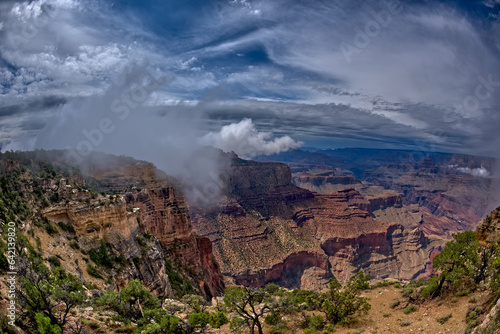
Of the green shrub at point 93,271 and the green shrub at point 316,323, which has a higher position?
the green shrub at point 93,271

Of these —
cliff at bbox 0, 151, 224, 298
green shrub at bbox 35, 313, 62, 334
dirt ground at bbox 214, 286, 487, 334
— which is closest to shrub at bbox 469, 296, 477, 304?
dirt ground at bbox 214, 286, 487, 334

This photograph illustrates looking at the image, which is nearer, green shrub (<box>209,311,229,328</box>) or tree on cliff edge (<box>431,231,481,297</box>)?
tree on cliff edge (<box>431,231,481,297</box>)

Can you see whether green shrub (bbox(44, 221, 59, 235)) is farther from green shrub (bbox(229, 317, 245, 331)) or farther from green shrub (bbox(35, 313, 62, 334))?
green shrub (bbox(229, 317, 245, 331))

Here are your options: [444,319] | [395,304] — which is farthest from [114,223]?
[444,319]

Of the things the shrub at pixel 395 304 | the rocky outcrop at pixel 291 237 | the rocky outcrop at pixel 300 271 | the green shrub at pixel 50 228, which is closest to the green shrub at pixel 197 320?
the shrub at pixel 395 304

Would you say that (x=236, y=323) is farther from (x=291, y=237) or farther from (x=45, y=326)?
(x=291, y=237)

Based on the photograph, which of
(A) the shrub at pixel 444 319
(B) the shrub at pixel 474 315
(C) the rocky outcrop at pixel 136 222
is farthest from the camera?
(C) the rocky outcrop at pixel 136 222

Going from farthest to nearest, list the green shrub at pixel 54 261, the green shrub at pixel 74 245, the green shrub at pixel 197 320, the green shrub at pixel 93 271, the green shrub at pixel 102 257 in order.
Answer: the green shrub at pixel 102 257
the green shrub at pixel 74 245
the green shrub at pixel 93 271
the green shrub at pixel 54 261
the green shrub at pixel 197 320

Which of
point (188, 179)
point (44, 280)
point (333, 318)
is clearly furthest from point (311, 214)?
point (44, 280)

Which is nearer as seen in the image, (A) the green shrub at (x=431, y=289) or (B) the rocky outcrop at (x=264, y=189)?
(A) the green shrub at (x=431, y=289)

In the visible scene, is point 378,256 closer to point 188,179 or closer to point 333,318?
point 188,179

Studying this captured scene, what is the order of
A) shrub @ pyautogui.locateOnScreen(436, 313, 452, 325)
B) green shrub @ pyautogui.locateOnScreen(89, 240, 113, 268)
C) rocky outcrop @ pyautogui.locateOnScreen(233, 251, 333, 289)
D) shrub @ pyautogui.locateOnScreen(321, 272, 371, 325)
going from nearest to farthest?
shrub @ pyautogui.locateOnScreen(436, 313, 452, 325) < shrub @ pyautogui.locateOnScreen(321, 272, 371, 325) < green shrub @ pyautogui.locateOnScreen(89, 240, 113, 268) < rocky outcrop @ pyautogui.locateOnScreen(233, 251, 333, 289)

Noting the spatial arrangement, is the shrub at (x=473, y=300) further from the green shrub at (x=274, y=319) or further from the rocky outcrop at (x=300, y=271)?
the rocky outcrop at (x=300, y=271)

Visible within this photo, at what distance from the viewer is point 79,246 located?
103ft
